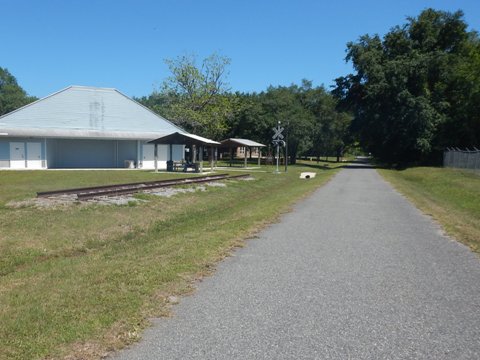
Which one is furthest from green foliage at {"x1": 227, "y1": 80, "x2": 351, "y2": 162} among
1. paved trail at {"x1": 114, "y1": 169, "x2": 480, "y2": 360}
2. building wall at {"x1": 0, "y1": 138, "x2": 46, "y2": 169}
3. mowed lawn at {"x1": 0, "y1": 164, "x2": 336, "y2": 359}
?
paved trail at {"x1": 114, "y1": 169, "x2": 480, "y2": 360}

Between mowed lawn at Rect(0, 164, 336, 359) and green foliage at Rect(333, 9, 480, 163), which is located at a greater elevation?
green foliage at Rect(333, 9, 480, 163)

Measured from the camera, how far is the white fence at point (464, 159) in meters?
32.3

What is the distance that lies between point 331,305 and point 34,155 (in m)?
39.6

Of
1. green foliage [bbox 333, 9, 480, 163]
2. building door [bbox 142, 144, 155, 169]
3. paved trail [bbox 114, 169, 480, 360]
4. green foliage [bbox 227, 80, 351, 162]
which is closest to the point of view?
paved trail [bbox 114, 169, 480, 360]

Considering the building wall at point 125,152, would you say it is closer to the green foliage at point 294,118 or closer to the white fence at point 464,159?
the green foliage at point 294,118

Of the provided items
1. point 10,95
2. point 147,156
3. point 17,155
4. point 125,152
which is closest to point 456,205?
point 147,156

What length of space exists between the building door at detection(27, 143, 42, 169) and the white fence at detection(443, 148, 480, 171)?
1351 inches

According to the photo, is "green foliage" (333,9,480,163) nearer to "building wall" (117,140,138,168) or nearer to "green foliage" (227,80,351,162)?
"green foliage" (227,80,351,162)

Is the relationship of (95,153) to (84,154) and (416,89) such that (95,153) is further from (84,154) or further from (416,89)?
(416,89)

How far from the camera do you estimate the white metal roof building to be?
3981cm

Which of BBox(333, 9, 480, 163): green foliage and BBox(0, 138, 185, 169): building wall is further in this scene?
BBox(333, 9, 480, 163): green foliage

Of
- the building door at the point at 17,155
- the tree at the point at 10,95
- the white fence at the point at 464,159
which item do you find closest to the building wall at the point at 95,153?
the building door at the point at 17,155

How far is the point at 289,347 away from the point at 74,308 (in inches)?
93.9

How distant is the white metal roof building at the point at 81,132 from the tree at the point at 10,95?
70.9 meters
